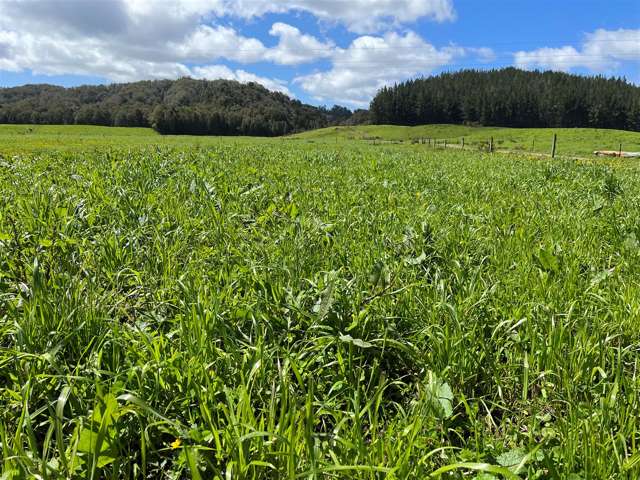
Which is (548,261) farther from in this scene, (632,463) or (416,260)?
(632,463)

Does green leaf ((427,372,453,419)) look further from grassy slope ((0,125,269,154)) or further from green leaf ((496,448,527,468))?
grassy slope ((0,125,269,154))

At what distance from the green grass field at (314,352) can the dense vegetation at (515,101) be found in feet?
507

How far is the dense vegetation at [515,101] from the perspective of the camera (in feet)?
430

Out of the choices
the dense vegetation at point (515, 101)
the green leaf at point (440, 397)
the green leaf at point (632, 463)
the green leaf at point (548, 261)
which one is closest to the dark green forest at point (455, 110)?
the dense vegetation at point (515, 101)

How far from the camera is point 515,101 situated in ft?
460

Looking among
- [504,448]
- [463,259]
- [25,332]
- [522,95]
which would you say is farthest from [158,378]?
[522,95]

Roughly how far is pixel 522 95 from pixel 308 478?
160961mm

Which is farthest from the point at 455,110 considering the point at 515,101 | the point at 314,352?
the point at 314,352

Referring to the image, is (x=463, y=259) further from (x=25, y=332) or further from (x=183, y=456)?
(x=25, y=332)

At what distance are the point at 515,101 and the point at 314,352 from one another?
159 meters

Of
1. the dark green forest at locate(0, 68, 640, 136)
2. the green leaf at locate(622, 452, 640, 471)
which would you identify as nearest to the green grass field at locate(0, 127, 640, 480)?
the green leaf at locate(622, 452, 640, 471)

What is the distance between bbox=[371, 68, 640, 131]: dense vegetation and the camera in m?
131

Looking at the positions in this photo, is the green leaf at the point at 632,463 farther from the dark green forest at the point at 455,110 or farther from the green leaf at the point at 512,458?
the dark green forest at the point at 455,110

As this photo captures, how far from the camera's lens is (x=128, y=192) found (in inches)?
242
